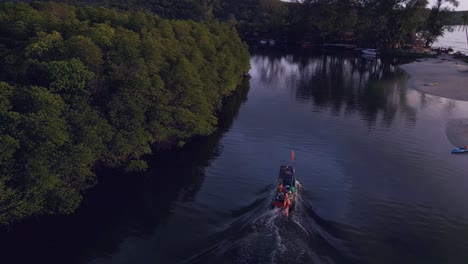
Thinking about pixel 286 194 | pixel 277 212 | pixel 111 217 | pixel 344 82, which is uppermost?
pixel 286 194

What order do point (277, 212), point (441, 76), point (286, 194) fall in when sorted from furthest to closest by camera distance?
point (441, 76) → point (286, 194) → point (277, 212)

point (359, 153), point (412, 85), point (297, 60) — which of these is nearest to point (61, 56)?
point (359, 153)

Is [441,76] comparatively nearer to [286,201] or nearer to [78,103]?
[286,201]

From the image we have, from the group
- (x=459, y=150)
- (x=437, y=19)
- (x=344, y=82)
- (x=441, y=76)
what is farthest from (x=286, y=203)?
(x=437, y=19)

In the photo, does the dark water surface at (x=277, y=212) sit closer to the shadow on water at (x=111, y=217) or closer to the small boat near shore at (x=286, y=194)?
the shadow on water at (x=111, y=217)

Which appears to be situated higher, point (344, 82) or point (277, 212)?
point (344, 82)

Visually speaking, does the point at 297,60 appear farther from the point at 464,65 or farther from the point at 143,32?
the point at 143,32

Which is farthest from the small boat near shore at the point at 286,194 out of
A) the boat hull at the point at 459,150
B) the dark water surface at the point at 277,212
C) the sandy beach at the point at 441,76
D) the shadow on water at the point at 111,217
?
the sandy beach at the point at 441,76

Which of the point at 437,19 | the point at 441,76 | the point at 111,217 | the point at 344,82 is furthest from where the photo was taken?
the point at 437,19
